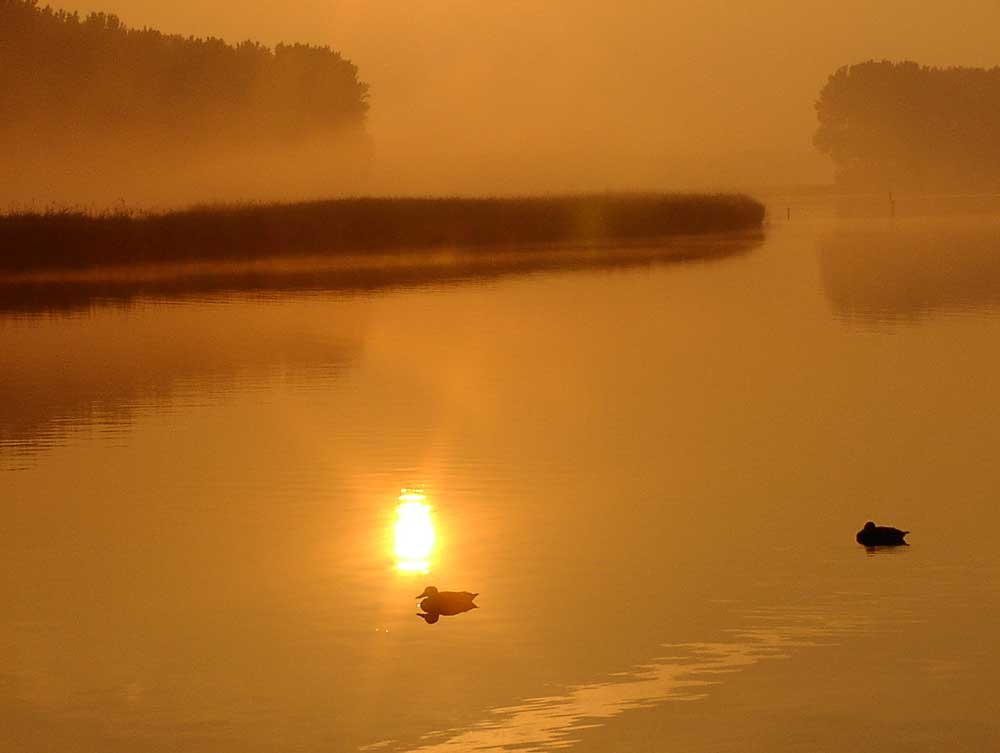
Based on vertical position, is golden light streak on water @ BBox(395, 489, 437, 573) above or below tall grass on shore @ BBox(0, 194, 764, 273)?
below

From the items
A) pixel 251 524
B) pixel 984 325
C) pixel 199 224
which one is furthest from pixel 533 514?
pixel 199 224

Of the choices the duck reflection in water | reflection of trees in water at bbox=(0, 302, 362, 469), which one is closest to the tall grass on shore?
reflection of trees in water at bbox=(0, 302, 362, 469)

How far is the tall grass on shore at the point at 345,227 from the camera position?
36.9 meters

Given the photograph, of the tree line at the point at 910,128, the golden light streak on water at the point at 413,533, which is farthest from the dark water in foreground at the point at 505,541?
the tree line at the point at 910,128

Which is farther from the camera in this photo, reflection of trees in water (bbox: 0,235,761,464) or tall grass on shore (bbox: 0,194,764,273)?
tall grass on shore (bbox: 0,194,764,273)

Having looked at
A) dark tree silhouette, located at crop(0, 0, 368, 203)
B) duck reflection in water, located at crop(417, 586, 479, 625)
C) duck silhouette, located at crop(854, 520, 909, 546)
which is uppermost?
dark tree silhouette, located at crop(0, 0, 368, 203)

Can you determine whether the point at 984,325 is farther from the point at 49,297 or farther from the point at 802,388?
the point at 49,297

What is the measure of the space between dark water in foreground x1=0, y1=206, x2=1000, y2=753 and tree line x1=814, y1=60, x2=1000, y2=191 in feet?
339

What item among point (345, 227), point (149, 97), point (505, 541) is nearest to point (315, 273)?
point (345, 227)

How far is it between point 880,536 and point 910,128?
12084 centimetres

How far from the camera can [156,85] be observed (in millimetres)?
90688

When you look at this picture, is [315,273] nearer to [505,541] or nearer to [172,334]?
[172,334]

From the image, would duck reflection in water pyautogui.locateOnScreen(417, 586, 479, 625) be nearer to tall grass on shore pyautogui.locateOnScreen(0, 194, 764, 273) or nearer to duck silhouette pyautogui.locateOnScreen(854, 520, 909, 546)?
duck silhouette pyautogui.locateOnScreen(854, 520, 909, 546)

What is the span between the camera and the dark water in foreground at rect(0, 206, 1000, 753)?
301 inches
